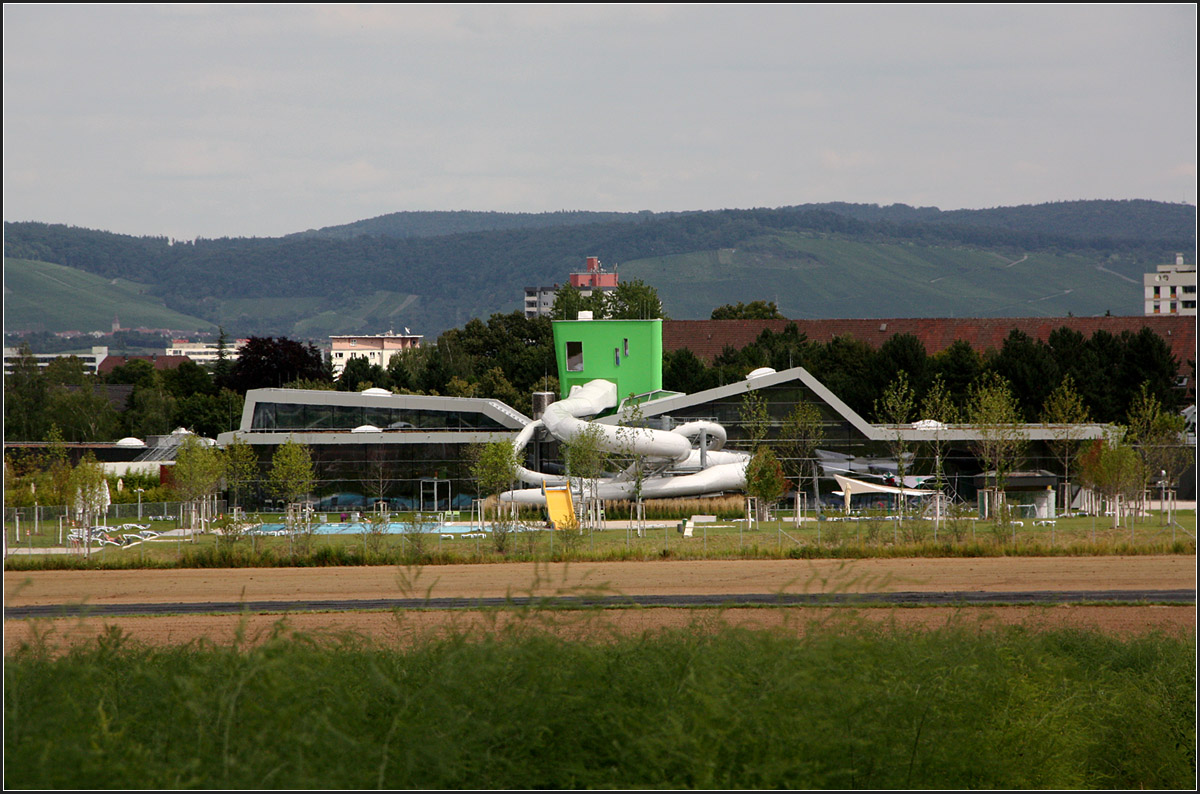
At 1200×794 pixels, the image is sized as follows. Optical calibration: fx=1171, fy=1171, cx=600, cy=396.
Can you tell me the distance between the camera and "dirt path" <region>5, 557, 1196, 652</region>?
20.3m

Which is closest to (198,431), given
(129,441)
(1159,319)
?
(129,441)

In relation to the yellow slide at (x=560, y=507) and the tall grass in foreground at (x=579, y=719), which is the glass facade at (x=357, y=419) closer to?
the yellow slide at (x=560, y=507)

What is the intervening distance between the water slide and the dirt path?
484 inches

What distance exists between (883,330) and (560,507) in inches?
2693

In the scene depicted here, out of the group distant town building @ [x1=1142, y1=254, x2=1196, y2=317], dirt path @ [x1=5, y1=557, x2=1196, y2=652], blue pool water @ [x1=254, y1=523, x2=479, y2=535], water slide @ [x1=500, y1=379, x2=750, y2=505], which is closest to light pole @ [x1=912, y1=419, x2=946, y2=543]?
water slide @ [x1=500, y1=379, x2=750, y2=505]

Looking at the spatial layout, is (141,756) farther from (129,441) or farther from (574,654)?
(129,441)

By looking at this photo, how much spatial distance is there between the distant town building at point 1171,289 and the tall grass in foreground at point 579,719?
15041 centimetres

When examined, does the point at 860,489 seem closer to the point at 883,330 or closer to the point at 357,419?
the point at 357,419

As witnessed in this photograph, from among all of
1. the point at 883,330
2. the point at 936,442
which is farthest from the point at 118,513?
the point at 883,330

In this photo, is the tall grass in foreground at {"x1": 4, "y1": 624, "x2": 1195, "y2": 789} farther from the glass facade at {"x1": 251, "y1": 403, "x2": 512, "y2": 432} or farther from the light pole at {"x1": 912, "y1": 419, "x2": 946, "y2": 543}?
the glass facade at {"x1": 251, "y1": 403, "x2": 512, "y2": 432}

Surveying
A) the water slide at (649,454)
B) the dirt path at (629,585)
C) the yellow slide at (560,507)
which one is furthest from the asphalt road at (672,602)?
the water slide at (649,454)

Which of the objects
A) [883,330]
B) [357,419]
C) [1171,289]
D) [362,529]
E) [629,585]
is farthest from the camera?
[1171,289]

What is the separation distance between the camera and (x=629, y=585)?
24.8m

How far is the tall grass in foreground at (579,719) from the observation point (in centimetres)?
977
